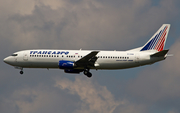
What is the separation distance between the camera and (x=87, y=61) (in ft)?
241

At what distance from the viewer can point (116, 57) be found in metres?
74.1

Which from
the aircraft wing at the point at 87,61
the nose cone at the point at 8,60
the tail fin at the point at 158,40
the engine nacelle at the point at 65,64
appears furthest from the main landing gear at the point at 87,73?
the nose cone at the point at 8,60

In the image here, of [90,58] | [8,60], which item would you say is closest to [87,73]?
[90,58]

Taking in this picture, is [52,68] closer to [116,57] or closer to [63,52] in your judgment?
[63,52]

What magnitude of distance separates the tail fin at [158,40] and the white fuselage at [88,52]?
199 centimetres

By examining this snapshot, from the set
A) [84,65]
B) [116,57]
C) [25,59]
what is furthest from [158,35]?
[25,59]

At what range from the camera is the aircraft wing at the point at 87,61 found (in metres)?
71.7

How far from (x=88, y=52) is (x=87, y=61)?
3084 millimetres

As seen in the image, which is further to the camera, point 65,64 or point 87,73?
point 87,73

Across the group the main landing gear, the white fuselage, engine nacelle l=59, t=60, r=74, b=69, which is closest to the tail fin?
the white fuselage

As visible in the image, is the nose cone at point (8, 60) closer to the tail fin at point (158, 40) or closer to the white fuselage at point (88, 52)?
the white fuselage at point (88, 52)

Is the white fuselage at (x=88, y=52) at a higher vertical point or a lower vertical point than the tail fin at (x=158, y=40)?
lower

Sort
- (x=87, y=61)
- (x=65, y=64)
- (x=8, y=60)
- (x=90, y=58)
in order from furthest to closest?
(x=8, y=60), (x=87, y=61), (x=65, y=64), (x=90, y=58)

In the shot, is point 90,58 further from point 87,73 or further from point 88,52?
point 87,73
